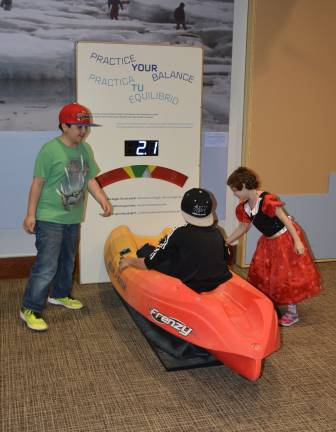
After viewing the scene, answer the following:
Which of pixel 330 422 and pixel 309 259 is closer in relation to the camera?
pixel 330 422

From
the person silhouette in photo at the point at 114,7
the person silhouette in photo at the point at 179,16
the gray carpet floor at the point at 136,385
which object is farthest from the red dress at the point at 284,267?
the person silhouette in photo at the point at 114,7

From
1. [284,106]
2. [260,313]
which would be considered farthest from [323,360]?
[284,106]

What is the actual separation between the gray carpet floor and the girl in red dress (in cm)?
23

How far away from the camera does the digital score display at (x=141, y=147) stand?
400 cm

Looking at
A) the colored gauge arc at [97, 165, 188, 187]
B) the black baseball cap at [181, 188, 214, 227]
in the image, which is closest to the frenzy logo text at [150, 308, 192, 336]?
the black baseball cap at [181, 188, 214, 227]

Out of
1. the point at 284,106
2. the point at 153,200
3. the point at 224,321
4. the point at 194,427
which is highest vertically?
the point at 284,106

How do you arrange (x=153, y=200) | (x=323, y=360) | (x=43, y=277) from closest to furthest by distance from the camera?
(x=323, y=360)
(x=43, y=277)
(x=153, y=200)

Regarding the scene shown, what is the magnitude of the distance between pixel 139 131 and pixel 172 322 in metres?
1.70

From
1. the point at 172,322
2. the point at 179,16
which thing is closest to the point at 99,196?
the point at 172,322

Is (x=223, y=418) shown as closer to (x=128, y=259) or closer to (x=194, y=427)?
(x=194, y=427)

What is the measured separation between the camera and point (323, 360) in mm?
2969

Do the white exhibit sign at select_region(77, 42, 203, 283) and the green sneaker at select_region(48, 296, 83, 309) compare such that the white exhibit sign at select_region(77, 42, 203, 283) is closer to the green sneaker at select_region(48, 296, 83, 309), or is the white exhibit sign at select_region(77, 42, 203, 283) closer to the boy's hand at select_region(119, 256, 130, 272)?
the green sneaker at select_region(48, 296, 83, 309)

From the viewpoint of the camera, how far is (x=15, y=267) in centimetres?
414

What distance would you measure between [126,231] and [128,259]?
65 centimetres
